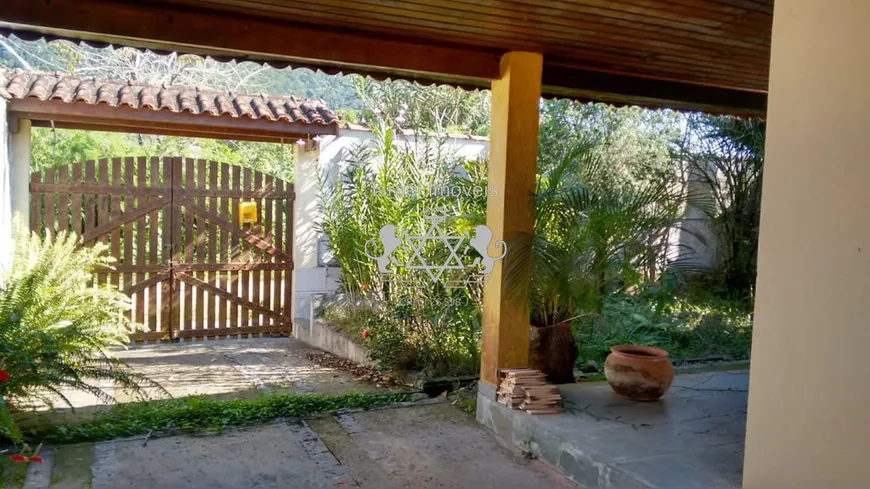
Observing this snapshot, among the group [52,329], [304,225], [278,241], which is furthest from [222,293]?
[52,329]

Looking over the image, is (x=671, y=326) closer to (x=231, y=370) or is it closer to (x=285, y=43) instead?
(x=231, y=370)

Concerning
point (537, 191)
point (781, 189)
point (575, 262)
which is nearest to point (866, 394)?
point (781, 189)

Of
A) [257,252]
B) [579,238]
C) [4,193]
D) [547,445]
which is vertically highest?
[4,193]

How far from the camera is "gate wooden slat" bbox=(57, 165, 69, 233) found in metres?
6.94

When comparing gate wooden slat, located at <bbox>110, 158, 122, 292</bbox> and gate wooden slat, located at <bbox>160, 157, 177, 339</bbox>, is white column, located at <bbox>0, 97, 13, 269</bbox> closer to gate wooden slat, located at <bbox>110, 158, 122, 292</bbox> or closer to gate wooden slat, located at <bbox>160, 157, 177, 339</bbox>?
gate wooden slat, located at <bbox>110, 158, 122, 292</bbox>

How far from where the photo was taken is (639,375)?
430 centimetres

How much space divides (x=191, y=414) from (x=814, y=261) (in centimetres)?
386

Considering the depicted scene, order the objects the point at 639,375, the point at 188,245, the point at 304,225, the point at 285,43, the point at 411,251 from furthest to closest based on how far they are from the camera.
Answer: the point at 304,225
the point at 188,245
the point at 411,251
the point at 639,375
the point at 285,43

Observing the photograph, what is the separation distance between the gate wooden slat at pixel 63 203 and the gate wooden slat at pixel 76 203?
2.2 inches

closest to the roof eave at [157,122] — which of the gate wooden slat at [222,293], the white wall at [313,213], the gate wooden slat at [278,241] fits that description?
the white wall at [313,213]

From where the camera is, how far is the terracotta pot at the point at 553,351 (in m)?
4.75

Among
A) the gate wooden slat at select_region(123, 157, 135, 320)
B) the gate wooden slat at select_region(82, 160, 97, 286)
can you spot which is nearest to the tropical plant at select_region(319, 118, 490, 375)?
the gate wooden slat at select_region(123, 157, 135, 320)

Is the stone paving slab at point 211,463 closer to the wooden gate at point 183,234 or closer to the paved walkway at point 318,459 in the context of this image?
the paved walkway at point 318,459

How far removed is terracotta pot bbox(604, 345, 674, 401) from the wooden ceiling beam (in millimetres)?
2063
